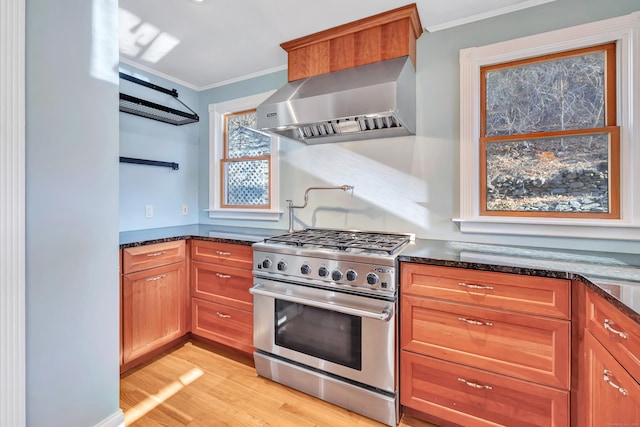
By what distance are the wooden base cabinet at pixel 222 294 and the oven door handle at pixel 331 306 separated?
245mm

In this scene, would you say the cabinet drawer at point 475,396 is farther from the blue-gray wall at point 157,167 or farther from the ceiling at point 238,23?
the blue-gray wall at point 157,167

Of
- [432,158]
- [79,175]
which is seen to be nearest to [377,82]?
[432,158]

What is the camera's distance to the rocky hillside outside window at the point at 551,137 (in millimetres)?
1675

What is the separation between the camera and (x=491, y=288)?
4.58 feet

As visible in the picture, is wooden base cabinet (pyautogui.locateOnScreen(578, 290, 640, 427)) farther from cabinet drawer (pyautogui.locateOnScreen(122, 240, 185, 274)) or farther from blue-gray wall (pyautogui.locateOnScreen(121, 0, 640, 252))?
cabinet drawer (pyautogui.locateOnScreen(122, 240, 185, 274))

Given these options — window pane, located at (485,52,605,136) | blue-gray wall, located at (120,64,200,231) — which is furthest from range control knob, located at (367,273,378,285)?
blue-gray wall, located at (120,64,200,231)

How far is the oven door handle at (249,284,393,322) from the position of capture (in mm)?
1535

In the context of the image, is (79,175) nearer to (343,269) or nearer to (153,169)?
(343,269)

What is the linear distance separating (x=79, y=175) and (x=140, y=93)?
1.73 metres

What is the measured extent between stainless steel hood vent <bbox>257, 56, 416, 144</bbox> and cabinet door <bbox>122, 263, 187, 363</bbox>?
138cm

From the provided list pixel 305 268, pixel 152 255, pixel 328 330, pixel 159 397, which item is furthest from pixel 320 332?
pixel 152 255

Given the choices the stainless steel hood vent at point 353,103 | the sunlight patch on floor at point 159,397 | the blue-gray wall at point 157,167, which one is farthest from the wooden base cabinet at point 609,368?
the blue-gray wall at point 157,167

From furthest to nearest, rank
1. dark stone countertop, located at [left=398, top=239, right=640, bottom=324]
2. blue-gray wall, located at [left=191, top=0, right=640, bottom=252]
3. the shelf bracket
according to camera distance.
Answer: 1. the shelf bracket
2. blue-gray wall, located at [left=191, top=0, right=640, bottom=252]
3. dark stone countertop, located at [left=398, top=239, right=640, bottom=324]

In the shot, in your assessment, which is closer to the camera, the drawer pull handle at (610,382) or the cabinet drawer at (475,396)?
the drawer pull handle at (610,382)
